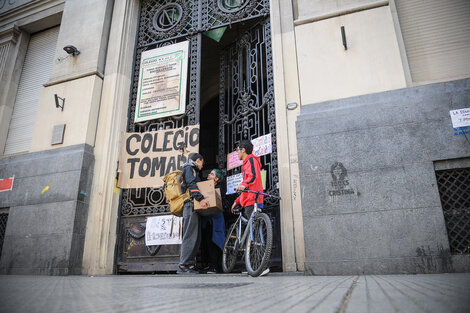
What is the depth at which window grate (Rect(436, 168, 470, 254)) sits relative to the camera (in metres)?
4.12

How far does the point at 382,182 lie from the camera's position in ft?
14.8

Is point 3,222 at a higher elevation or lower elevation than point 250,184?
lower

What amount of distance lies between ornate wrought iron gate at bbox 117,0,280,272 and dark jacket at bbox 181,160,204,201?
1.24m

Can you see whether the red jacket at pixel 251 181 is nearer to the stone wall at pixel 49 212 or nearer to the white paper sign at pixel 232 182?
the white paper sign at pixel 232 182

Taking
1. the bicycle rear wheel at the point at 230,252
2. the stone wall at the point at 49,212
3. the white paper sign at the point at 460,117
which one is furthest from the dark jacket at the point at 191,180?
the white paper sign at the point at 460,117

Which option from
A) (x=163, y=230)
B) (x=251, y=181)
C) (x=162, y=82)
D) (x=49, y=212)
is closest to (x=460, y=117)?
(x=251, y=181)

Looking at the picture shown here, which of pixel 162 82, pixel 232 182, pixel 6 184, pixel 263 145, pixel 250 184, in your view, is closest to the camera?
pixel 250 184

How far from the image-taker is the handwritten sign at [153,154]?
260 inches

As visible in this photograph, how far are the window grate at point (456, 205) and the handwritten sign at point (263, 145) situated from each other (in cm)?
272

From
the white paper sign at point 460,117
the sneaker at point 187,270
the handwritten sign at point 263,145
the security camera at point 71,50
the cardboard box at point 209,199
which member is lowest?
the sneaker at point 187,270

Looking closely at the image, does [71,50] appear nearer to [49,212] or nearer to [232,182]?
[49,212]

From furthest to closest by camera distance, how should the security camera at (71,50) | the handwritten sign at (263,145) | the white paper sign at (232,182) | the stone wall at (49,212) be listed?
1. the security camera at (71,50)
2. the white paper sign at (232,182)
3. the stone wall at (49,212)
4. the handwritten sign at (263,145)

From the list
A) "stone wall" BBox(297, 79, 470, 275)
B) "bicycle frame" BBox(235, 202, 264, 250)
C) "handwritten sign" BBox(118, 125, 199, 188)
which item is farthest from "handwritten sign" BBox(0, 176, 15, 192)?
"stone wall" BBox(297, 79, 470, 275)

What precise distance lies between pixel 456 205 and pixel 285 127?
2783 millimetres
